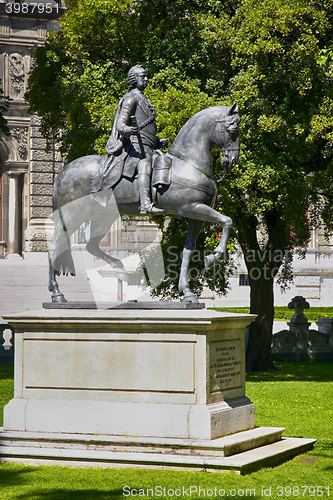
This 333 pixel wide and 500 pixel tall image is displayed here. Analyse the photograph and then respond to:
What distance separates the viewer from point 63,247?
975 cm

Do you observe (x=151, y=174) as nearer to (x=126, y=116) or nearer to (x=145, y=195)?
(x=145, y=195)

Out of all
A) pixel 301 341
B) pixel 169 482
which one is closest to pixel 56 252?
pixel 169 482

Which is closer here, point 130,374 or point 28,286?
point 130,374

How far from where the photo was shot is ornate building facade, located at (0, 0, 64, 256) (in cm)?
3378

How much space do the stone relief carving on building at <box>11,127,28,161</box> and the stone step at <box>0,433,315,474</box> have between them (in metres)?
27.7

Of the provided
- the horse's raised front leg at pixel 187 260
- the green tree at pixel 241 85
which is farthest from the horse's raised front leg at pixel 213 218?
the green tree at pixel 241 85

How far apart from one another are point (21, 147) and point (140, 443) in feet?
93.7

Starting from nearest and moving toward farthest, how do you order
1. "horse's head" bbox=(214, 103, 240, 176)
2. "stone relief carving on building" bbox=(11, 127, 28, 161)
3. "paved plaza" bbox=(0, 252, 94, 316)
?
"horse's head" bbox=(214, 103, 240, 176), "paved plaza" bbox=(0, 252, 94, 316), "stone relief carving on building" bbox=(11, 127, 28, 161)

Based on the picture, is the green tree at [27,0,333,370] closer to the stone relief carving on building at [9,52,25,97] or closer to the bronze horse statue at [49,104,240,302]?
the bronze horse statue at [49,104,240,302]

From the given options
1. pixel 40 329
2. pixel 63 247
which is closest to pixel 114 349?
pixel 40 329

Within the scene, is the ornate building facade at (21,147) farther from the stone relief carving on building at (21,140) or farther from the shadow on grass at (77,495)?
the shadow on grass at (77,495)

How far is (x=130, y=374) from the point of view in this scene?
27.4 ft

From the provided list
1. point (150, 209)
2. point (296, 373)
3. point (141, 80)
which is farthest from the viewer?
point (296, 373)

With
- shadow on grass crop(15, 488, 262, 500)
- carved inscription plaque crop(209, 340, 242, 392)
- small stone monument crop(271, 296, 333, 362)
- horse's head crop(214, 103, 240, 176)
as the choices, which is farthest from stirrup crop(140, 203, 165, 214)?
small stone monument crop(271, 296, 333, 362)
